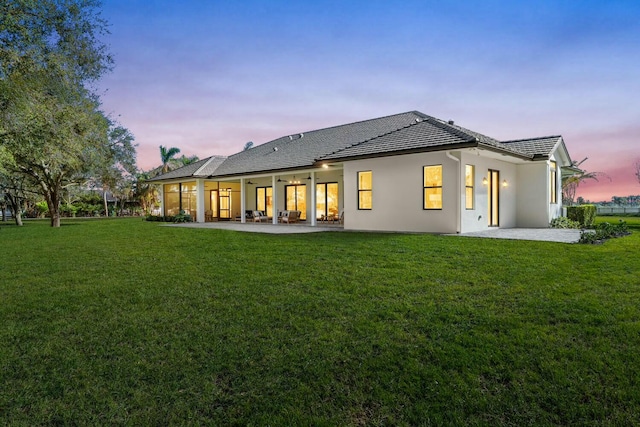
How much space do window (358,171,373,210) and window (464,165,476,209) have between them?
→ 348cm

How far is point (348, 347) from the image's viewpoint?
3.61m

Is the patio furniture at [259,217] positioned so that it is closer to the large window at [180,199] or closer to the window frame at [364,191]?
the large window at [180,199]

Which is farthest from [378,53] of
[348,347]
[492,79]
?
[348,347]

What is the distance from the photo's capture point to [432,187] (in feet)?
42.3

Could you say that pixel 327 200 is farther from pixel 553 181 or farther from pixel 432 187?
pixel 553 181

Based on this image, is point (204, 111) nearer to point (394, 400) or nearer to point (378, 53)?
point (378, 53)

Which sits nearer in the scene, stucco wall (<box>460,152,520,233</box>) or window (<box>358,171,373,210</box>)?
stucco wall (<box>460,152,520,233</box>)

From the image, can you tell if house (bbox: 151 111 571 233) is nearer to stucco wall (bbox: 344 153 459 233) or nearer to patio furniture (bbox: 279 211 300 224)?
stucco wall (bbox: 344 153 459 233)

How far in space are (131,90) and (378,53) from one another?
12.9 m

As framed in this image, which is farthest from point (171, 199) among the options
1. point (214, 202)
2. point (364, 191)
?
point (364, 191)

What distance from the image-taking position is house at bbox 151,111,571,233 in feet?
41.1

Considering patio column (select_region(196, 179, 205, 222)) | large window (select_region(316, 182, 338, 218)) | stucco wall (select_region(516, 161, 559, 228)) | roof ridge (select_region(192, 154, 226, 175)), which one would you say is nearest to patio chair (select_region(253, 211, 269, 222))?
large window (select_region(316, 182, 338, 218))

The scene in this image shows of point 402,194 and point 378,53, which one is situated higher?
point 378,53

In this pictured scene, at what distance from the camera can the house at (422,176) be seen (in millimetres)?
12531
